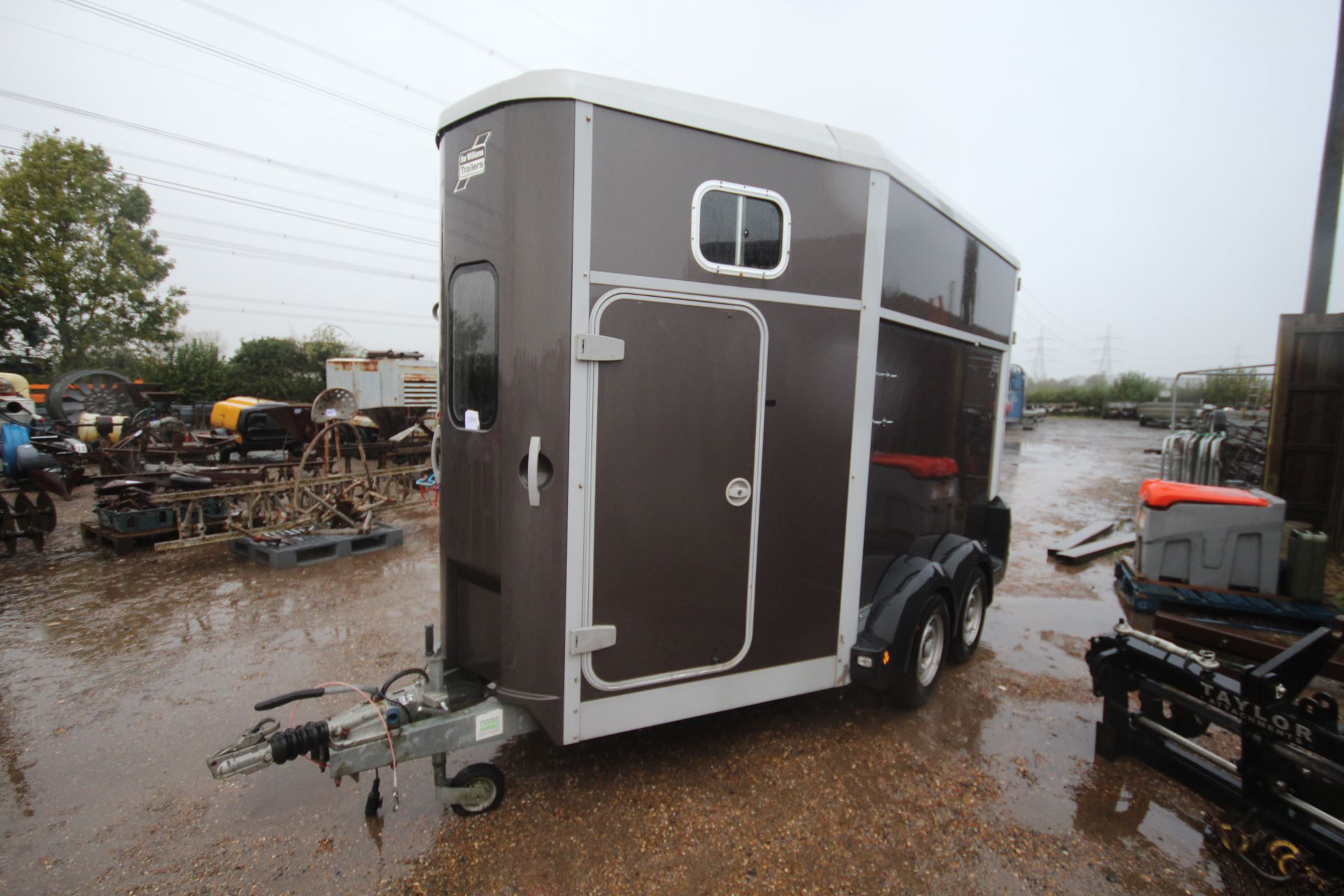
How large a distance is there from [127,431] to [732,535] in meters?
12.5

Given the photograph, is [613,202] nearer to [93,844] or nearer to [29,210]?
[93,844]

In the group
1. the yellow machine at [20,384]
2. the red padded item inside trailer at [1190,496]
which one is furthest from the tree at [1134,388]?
the yellow machine at [20,384]

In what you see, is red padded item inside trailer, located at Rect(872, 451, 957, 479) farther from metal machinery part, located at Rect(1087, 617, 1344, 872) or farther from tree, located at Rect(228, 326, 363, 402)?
tree, located at Rect(228, 326, 363, 402)

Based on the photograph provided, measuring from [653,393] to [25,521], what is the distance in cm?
880

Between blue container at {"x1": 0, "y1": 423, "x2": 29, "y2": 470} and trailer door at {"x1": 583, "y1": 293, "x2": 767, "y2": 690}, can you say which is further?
blue container at {"x1": 0, "y1": 423, "x2": 29, "y2": 470}

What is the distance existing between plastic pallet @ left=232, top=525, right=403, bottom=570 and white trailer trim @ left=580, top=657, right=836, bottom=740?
18.4 feet

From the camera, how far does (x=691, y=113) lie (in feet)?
8.76

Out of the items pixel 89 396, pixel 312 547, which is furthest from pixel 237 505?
pixel 89 396

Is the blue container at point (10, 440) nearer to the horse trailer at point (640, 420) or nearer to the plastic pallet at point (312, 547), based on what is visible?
the plastic pallet at point (312, 547)

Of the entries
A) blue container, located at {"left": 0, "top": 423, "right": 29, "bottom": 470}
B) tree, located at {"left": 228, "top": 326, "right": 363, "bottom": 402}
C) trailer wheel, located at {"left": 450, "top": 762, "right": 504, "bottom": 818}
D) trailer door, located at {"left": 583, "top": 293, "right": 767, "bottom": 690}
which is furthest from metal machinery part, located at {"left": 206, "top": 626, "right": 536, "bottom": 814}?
tree, located at {"left": 228, "top": 326, "right": 363, "bottom": 402}

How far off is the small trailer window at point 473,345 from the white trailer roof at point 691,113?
28.1 inches

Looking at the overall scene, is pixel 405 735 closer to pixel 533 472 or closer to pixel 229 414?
pixel 533 472

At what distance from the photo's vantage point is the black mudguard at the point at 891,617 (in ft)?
11.0

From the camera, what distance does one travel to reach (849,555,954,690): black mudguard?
3357mm
